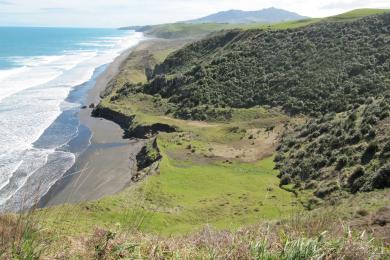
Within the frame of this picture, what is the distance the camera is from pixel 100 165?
44.3 m

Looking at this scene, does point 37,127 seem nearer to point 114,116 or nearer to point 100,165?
point 114,116

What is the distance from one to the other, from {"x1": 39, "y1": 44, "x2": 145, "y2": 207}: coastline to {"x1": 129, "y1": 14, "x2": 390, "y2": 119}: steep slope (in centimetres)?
1081

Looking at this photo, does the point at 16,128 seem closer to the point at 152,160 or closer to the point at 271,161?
the point at 152,160

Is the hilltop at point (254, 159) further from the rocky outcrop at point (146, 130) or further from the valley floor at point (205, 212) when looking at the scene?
the rocky outcrop at point (146, 130)

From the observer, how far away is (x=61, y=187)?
120 ft

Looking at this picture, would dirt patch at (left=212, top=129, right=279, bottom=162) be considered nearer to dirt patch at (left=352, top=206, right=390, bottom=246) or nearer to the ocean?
the ocean

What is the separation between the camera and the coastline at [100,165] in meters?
35.3

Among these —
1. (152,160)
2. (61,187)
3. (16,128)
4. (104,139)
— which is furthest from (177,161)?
(16,128)

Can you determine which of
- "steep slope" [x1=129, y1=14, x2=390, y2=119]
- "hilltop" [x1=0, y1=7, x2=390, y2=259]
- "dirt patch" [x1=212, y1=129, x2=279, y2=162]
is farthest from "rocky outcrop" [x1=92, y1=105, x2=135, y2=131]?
"dirt patch" [x1=212, y1=129, x2=279, y2=162]

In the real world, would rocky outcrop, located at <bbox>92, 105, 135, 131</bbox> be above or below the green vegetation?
below

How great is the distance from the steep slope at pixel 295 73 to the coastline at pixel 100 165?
1081 cm

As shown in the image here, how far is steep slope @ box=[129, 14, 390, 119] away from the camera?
187 ft

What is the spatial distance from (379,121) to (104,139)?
31.1 metres

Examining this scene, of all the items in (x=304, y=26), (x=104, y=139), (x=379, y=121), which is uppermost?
(x=304, y=26)
